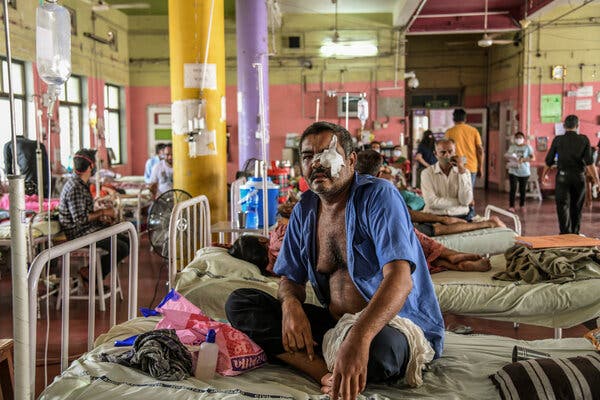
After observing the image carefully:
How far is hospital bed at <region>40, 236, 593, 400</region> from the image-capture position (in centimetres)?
224

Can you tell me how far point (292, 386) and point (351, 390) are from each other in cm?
46

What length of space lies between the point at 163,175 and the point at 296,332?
702cm

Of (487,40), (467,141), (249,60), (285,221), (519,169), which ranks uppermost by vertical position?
(487,40)

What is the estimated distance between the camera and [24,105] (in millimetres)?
9281

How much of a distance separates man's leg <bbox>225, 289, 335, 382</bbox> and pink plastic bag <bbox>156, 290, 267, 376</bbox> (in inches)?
1.6

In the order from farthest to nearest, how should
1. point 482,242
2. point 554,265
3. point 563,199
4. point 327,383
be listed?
point 563,199, point 482,242, point 554,265, point 327,383

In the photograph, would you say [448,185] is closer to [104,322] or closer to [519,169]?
[104,322]

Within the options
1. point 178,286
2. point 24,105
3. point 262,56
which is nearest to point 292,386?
point 178,286

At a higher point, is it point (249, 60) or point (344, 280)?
point (249, 60)

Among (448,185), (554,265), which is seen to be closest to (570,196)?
(448,185)

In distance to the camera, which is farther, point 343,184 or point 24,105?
point 24,105

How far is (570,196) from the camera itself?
7.91m

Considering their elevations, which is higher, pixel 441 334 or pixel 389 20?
pixel 389 20

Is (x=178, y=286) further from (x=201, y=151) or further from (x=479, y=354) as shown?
(x=201, y=151)
